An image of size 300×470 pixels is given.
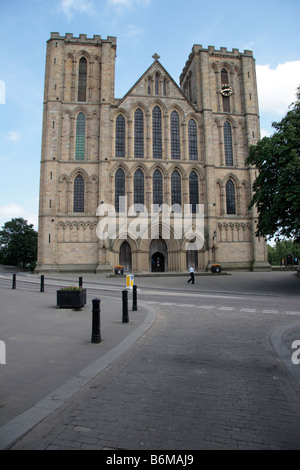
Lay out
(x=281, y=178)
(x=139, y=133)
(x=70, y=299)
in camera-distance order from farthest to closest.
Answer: (x=139, y=133), (x=281, y=178), (x=70, y=299)

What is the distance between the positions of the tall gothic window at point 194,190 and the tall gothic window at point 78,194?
468 inches

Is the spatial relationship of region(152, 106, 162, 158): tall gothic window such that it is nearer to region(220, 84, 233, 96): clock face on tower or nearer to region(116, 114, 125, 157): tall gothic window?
region(116, 114, 125, 157): tall gothic window

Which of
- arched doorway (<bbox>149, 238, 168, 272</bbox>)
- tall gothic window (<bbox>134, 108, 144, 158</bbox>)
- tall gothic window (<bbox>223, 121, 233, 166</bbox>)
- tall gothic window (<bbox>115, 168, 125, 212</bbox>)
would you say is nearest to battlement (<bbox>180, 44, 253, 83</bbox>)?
tall gothic window (<bbox>223, 121, 233, 166</bbox>)

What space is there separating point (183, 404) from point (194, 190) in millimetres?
30947

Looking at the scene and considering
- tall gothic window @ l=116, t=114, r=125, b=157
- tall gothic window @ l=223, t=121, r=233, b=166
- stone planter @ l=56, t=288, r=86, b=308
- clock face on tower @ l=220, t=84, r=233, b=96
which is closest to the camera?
stone planter @ l=56, t=288, r=86, b=308

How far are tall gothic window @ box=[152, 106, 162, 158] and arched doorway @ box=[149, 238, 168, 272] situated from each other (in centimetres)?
968

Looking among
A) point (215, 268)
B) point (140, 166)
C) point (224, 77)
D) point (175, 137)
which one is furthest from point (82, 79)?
point (215, 268)

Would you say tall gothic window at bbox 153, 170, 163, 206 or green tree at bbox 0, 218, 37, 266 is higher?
tall gothic window at bbox 153, 170, 163, 206

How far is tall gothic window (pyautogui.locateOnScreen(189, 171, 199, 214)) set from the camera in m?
32.9

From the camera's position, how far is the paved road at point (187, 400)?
104 inches

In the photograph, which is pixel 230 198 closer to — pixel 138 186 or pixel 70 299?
pixel 138 186

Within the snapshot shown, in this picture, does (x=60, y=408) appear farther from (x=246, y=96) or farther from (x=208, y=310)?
(x=246, y=96)

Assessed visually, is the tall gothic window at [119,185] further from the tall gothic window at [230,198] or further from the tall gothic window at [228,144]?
the tall gothic window at [228,144]

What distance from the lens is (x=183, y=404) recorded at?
3.34 m
